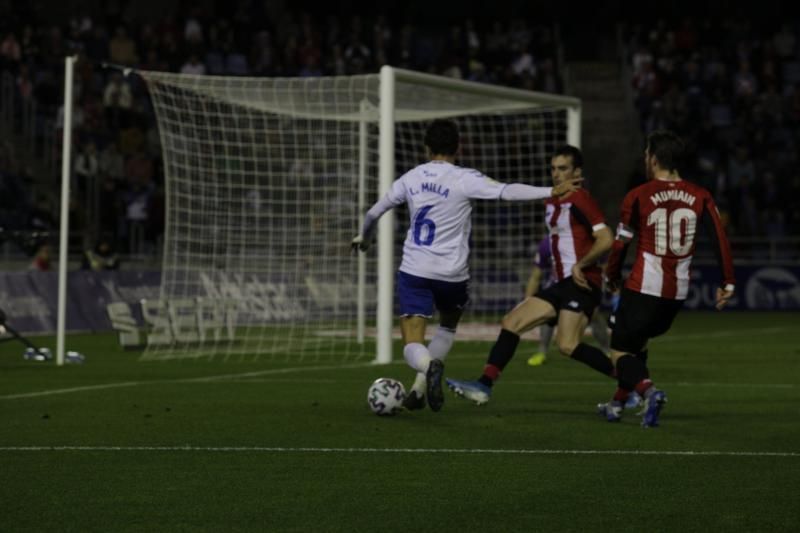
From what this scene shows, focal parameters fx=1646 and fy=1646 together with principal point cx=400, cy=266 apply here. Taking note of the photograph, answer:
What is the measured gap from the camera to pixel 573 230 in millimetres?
12727

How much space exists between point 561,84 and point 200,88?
19679mm

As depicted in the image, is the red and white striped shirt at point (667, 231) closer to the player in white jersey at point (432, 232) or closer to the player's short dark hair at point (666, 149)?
the player's short dark hair at point (666, 149)

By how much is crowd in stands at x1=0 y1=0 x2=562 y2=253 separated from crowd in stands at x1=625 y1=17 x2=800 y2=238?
95.7 inches

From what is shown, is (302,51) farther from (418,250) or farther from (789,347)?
(418,250)

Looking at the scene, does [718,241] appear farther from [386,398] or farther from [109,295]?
[109,295]

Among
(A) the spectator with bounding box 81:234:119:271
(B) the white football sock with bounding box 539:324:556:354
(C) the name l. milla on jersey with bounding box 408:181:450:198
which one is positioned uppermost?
(C) the name l. milla on jersey with bounding box 408:181:450:198

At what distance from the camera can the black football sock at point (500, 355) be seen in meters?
12.0

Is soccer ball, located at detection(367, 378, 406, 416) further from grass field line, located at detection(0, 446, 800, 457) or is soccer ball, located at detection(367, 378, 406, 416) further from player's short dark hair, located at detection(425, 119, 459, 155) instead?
grass field line, located at detection(0, 446, 800, 457)

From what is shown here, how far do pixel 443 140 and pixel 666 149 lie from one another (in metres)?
1.67

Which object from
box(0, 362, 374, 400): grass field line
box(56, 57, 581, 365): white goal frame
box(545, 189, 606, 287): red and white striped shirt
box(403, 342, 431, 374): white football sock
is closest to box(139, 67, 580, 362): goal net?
box(56, 57, 581, 365): white goal frame

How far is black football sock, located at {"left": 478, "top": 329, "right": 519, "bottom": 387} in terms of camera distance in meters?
12.0

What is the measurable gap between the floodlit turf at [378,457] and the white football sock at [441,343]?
0.45 metres

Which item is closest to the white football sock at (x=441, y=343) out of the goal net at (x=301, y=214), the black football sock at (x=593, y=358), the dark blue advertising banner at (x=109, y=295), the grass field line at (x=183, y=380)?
the black football sock at (x=593, y=358)

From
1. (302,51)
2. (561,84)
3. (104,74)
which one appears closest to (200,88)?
(104,74)
